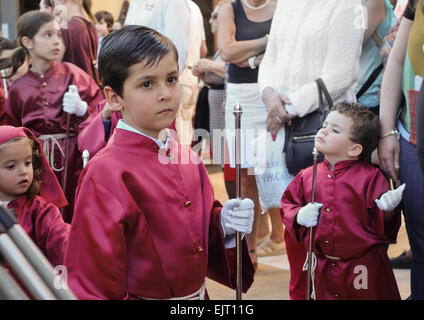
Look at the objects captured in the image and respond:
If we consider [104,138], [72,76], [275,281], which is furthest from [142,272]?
[72,76]

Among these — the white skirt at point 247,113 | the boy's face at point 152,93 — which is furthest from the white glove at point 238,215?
the white skirt at point 247,113

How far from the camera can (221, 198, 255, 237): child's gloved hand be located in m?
1.62

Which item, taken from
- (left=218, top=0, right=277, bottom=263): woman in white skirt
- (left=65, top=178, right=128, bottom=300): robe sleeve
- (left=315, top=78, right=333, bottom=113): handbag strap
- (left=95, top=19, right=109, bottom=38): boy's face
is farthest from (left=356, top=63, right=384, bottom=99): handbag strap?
(left=95, top=19, right=109, bottom=38): boy's face

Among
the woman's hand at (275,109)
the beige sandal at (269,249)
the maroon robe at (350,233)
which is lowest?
the beige sandal at (269,249)

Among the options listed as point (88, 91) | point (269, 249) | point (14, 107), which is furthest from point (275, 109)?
point (14, 107)

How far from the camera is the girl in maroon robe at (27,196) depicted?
2111 mm

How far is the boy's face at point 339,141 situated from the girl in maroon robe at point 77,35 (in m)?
2.00

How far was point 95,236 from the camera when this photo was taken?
1476mm

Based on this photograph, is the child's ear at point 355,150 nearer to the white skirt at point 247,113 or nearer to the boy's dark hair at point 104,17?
the white skirt at point 247,113

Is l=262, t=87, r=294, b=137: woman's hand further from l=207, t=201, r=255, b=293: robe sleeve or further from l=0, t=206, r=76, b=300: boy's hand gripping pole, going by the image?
l=0, t=206, r=76, b=300: boy's hand gripping pole

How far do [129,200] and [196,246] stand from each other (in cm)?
24

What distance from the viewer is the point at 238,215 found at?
63.7 inches

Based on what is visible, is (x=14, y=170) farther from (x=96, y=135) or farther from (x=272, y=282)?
(x=272, y=282)

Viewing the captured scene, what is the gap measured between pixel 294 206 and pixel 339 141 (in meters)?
0.31
